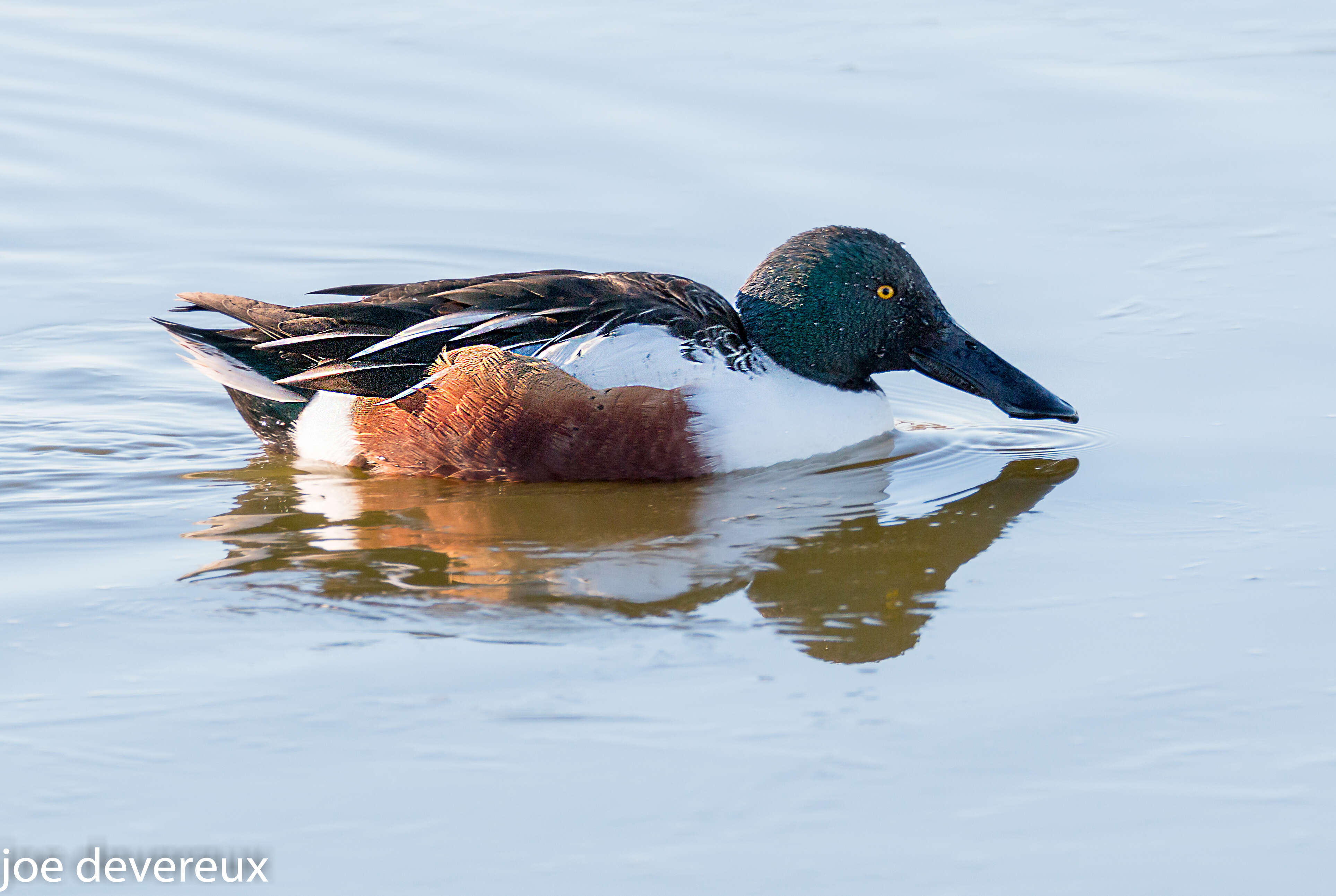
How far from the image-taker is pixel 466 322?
20.2 feet

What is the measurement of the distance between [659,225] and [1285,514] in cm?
371

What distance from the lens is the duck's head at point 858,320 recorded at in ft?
21.2

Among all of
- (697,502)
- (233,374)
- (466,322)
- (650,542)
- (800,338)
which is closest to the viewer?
(650,542)

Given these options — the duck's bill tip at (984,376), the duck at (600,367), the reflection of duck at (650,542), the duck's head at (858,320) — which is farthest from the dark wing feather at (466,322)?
the duck's bill tip at (984,376)

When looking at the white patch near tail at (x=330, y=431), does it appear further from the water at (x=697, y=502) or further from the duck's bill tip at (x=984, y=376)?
the duck's bill tip at (x=984, y=376)

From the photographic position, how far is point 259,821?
3863mm

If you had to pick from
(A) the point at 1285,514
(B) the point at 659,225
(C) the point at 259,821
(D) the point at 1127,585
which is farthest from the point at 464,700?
(B) the point at 659,225

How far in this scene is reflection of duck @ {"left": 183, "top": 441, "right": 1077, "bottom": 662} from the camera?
5152 mm

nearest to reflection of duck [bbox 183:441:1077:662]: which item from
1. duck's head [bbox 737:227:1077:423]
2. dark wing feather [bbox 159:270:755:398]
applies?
duck's head [bbox 737:227:1077:423]

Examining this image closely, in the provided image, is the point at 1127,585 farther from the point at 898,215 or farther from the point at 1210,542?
the point at 898,215

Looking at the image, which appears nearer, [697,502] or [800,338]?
[697,502]

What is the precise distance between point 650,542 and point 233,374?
6.52ft

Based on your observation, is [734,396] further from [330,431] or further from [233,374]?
[233,374]

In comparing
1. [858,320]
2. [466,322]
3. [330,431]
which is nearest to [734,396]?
[858,320]
